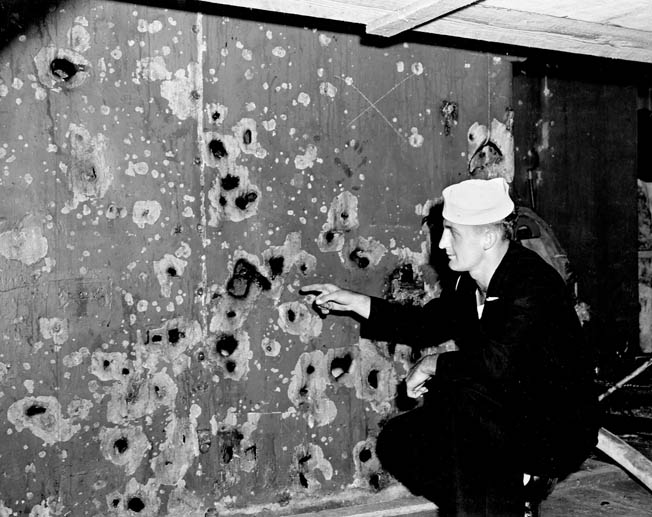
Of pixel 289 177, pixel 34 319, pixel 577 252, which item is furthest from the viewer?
pixel 577 252

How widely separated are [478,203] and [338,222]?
2.49ft

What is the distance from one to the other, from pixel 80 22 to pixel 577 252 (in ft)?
14.0

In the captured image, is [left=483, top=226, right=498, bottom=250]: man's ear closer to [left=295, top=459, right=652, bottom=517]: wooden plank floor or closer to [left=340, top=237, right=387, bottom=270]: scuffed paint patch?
[left=340, top=237, right=387, bottom=270]: scuffed paint patch

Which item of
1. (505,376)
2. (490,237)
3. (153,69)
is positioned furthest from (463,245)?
(153,69)

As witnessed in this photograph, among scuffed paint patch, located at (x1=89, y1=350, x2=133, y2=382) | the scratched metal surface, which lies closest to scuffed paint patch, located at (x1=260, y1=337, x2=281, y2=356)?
the scratched metal surface

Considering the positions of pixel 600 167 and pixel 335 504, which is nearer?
pixel 335 504

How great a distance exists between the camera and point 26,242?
271 cm

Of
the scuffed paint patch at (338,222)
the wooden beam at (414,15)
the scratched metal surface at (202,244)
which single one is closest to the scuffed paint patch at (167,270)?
Answer: the scratched metal surface at (202,244)

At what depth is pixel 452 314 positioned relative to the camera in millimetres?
3129

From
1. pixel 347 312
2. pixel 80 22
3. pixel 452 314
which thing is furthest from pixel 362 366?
pixel 80 22

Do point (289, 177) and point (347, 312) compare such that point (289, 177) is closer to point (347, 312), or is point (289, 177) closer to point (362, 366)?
point (347, 312)

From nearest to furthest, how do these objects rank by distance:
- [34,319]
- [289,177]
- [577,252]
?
[34,319] → [289,177] → [577,252]

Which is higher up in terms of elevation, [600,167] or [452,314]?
[600,167]

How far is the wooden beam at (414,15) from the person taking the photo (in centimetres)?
233
